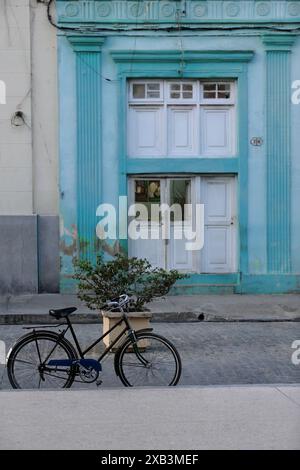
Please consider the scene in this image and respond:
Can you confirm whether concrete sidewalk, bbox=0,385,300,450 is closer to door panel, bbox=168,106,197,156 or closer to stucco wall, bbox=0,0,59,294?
stucco wall, bbox=0,0,59,294

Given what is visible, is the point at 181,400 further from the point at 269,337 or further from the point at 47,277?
the point at 47,277

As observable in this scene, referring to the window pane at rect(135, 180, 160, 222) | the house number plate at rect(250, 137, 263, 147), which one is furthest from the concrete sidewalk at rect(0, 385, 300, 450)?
the house number plate at rect(250, 137, 263, 147)

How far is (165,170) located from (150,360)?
8.00m

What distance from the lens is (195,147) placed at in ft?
50.9

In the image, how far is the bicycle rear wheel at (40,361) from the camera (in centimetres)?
754

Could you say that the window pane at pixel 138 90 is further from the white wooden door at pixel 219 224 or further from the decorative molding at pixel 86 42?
the white wooden door at pixel 219 224

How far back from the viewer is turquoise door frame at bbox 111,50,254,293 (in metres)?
15.2

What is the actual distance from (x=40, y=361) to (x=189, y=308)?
6.31 metres

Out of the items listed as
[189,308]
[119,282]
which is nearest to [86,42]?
[189,308]

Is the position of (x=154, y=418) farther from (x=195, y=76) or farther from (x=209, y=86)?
(x=209, y=86)

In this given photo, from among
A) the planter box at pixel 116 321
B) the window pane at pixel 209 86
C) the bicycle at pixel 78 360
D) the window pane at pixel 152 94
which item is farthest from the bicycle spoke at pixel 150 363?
the window pane at pixel 209 86

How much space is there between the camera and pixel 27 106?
1520 cm

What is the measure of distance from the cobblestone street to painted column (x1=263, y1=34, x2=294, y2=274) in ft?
9.41

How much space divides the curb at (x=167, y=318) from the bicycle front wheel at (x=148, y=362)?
5.11 m
